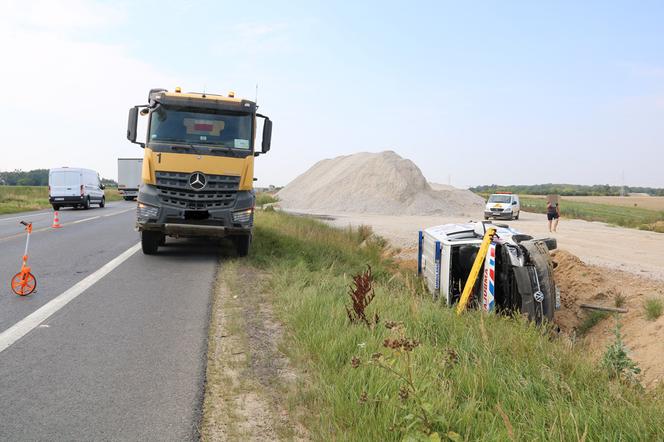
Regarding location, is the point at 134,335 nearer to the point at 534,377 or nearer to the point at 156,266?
the point at 534,377

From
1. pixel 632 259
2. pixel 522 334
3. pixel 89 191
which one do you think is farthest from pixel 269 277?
pixel 89 191

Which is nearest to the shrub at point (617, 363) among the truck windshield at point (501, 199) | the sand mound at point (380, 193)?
A: the truck windshield at point (501, 199)

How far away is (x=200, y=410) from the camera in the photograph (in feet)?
12.2

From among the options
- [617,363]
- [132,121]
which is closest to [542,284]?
[617,363]

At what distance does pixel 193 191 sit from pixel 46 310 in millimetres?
4281

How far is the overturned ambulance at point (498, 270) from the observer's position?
7.61 meters

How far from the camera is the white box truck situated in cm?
4484

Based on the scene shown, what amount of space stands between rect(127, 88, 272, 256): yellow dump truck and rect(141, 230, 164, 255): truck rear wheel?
274 millimetres

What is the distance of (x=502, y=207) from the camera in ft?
114

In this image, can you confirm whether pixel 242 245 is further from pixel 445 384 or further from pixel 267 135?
pixel 445 384

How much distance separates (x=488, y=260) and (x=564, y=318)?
122 inches

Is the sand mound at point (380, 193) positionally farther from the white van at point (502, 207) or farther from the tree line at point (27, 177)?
the tree line at point (27, 177)

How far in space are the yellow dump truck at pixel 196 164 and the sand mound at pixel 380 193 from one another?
34256mm

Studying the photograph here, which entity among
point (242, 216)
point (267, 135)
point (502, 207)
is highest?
point (267, 135)
